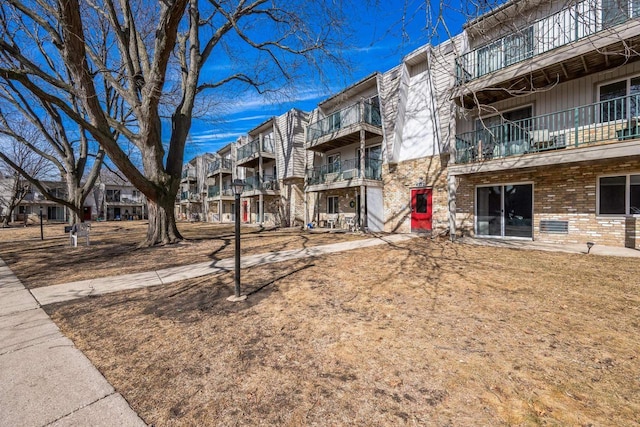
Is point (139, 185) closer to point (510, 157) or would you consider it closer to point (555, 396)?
point (555, 396)

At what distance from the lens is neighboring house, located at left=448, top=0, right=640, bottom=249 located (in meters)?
7.54

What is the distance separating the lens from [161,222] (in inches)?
415

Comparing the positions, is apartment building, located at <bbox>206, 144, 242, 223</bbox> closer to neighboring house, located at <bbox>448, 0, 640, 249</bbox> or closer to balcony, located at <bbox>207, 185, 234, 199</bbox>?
balcony, located at <bbox>207, 185, 234, 199</bbox>

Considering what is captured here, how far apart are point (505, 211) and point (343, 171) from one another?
316 inches

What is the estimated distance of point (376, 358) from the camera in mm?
2727

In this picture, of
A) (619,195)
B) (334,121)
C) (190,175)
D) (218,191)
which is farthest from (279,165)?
(190,175)

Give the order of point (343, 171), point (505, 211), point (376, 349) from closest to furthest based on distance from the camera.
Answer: point (376, 349), point (505, 211), point (343, 171)

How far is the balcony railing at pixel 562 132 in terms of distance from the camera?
7559mm

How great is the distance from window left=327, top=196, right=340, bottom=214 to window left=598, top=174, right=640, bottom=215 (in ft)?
39.7

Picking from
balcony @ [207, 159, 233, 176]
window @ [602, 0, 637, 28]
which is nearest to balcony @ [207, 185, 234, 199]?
balcony @ [207, 159, 233, 176]

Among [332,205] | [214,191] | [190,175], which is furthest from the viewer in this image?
[190,175]

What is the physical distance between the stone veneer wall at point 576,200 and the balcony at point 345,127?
22.4 ft

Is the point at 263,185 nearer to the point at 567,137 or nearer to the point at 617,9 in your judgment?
the point at 567,137

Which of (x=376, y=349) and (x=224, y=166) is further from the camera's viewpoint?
(x=224, y=166)
